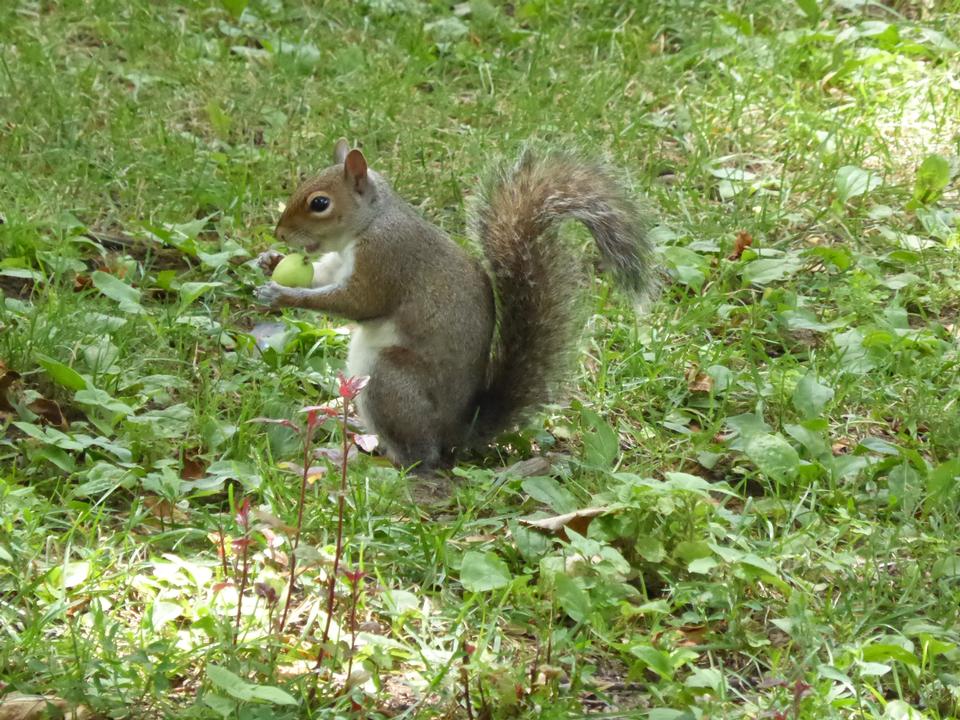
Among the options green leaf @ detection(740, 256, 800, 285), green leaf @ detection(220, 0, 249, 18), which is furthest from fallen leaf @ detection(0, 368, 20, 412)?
green leaf @ detection(220, 0, 249, 18)

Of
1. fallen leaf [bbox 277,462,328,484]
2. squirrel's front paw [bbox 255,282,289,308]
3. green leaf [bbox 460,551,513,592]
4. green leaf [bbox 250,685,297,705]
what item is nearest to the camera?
green leaf [bbox 250,685,297,705]

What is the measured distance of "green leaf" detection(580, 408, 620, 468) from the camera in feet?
9.11

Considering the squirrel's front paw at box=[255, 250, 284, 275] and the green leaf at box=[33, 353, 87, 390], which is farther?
the squirrel's front paw at box=[255, 250, 284, 275]

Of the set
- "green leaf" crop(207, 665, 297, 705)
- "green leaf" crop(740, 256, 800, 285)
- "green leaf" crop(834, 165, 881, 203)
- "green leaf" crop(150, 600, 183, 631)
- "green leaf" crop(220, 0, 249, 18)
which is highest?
"green leaf" crop(220, 0, 249, 18)

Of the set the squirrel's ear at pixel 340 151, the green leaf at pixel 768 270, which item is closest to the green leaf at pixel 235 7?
the squirrel's ear at pixel 340 151

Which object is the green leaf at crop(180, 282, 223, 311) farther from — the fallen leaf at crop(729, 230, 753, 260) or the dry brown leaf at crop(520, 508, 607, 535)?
the fallen leaf at crop(729, 230, 753, 260)

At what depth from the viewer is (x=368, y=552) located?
246 centimetres

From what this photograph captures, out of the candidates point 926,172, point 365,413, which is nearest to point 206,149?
point 365,413

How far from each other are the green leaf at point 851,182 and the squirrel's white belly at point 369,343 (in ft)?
5.04

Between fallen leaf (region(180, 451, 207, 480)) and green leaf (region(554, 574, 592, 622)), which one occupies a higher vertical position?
green leaf (region(554, 574, 592, 622))

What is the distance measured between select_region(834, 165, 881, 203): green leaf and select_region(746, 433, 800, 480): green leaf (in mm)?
1350

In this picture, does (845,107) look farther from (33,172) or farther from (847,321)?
(33,172)

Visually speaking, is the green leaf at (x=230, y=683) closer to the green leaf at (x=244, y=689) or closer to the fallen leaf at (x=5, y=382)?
the green leaf at (x=244, y=689)

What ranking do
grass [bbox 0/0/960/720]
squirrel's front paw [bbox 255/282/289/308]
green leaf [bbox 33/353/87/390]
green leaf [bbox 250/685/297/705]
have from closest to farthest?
1. green leaf [bbox 250/685/297/705]
2. grass [bbox 0/0/960/720]
3. green leaf [bbox 33/353/87/390]
4. squirrel's front paw [bbox 255/282/289/308]
